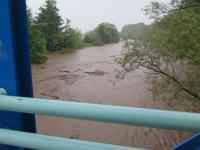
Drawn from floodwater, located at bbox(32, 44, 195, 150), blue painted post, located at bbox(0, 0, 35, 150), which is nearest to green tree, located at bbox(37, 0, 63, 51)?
floodwater, located at bbox(32, 44, 195, 150)

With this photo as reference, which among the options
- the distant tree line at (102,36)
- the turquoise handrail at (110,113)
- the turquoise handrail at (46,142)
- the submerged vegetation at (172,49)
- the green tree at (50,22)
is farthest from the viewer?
the distant tree line at (102,36)

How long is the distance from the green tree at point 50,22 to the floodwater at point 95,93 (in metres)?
1.28

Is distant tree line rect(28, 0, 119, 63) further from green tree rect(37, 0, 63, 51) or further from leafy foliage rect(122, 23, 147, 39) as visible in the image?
leafy foliage rect(122, 23, 147, 39)

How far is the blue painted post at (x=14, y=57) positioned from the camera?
1.04 metres

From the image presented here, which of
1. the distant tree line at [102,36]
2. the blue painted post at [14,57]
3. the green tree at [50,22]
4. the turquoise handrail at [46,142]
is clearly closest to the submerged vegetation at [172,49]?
the blue painted post at [14,57]

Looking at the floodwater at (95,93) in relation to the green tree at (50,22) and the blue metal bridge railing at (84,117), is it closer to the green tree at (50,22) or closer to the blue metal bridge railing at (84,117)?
the green tree at (50,22)

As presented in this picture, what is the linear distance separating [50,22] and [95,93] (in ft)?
32.8

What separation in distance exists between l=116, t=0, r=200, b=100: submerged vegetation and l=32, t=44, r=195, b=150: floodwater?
128 centimetres

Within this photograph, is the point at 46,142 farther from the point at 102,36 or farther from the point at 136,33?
the point at 102,36

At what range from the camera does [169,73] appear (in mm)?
8984

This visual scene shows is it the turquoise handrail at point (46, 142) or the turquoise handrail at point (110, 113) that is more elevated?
the turquoise handrail at point (110, 113)

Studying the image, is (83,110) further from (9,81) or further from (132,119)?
(9,81)

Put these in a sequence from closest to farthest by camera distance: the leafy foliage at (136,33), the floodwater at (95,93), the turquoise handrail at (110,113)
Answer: the turquoise handrail at (110,113) → the leafy foliage at (136,33) → the floodwater at (95,93)

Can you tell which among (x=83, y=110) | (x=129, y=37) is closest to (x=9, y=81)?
(x=83, y=110)
